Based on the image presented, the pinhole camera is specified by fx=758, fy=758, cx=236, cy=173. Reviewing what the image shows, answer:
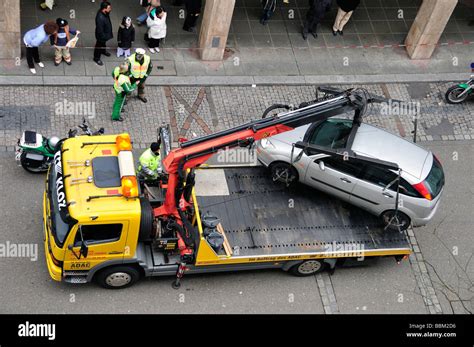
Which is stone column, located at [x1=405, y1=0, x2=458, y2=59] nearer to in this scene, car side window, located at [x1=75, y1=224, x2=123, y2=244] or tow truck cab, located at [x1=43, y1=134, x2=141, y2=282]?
tow truck cab, located at [x1=43, y1=134, x2=141, y2=282]

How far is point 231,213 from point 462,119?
761cm

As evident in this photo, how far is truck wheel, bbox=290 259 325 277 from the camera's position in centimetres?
1413

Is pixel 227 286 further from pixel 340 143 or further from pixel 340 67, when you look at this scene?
pixel 340 67

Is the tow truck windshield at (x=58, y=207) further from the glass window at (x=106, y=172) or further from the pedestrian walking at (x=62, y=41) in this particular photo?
the pedestrian walking at (x=62, y=41)

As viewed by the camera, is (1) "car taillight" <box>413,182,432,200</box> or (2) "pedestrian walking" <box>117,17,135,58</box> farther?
(2) "pedestrian walking" <box>117,17,135,58</box>

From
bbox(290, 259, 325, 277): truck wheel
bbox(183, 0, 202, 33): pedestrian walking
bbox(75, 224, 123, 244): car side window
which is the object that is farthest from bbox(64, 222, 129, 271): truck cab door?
bbox(183, 0, 202, 33): pedestrian walking

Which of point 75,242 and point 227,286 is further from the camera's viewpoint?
point 227,286

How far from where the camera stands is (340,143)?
1441cm

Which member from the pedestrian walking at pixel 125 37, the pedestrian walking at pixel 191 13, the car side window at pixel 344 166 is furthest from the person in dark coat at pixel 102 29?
the car side window at pixel 344 166

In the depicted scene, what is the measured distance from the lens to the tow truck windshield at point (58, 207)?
40.6 feet

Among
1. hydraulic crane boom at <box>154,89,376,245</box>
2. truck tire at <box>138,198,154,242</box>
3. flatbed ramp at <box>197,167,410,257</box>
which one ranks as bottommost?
flatbed ramp at <box>197,167,410,257</box>

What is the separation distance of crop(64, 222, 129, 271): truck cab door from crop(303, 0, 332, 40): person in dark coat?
952 centimetres

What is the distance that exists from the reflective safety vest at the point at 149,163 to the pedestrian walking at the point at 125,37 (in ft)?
15.5

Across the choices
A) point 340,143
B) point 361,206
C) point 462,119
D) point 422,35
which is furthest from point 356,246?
point 422,35
